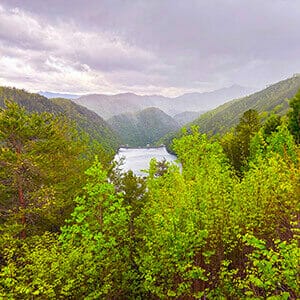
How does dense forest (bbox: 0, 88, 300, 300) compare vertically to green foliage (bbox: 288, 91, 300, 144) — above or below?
below

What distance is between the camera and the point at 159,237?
12711 mm

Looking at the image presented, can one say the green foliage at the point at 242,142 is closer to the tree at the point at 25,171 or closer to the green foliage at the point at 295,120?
the green foliage at the point at 295,120

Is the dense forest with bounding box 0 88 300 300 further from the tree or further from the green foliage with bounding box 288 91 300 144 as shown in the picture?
the green foliage with bounding box 288 91 300 144

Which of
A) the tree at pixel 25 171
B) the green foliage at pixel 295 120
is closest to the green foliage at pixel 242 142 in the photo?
the green foliage at pixel 295 120

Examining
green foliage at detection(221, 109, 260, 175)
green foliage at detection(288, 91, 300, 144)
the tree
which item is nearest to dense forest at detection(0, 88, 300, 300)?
the tree

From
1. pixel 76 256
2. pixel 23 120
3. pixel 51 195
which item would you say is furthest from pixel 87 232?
pixel 23 120

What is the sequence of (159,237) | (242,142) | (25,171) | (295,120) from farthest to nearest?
(242,142), (295,120), (25,171), (159,237)

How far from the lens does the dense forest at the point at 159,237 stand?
1104cm

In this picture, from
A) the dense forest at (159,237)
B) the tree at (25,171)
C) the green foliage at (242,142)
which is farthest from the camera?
the green foliage at (242,142)

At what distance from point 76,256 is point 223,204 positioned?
7819mm

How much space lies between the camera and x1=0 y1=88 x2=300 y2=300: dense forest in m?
11.0

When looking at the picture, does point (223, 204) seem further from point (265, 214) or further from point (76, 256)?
point (76, 256)

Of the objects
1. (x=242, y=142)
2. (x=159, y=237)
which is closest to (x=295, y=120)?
(x=242, y=142)

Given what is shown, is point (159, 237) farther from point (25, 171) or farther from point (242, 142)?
point (242, 142)
